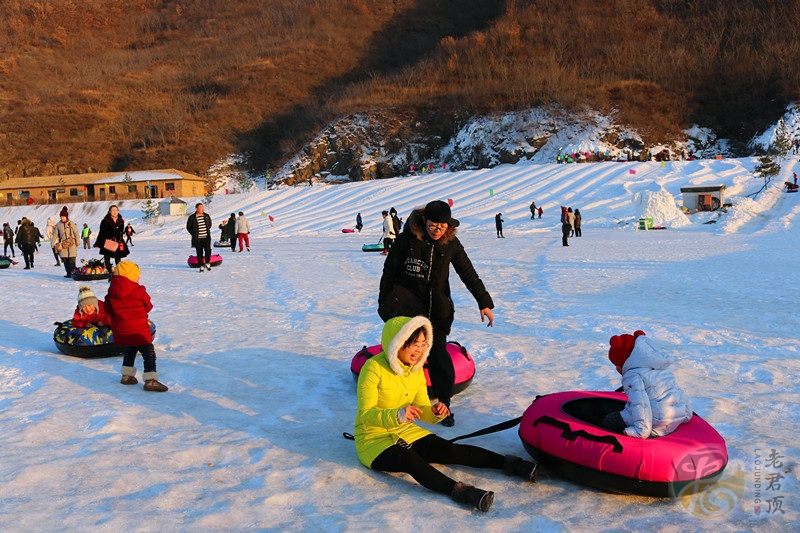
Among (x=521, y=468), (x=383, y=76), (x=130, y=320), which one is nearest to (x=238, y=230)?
(x=130, y=320)

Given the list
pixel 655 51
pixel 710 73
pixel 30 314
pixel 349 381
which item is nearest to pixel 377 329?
pixel 349 381

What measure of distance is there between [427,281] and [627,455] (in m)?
1.87

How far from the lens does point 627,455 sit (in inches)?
133

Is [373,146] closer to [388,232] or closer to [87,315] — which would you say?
[388,232]

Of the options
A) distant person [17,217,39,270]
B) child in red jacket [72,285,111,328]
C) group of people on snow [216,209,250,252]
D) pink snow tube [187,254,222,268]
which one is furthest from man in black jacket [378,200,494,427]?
group of people on snow [216,209,250,252]

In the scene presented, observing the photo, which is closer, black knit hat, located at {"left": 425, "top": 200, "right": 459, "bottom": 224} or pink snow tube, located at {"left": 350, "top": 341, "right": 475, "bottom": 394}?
black knit hat, located at {"left": 425, "top": 200, "right": 459, "bottom": 224}

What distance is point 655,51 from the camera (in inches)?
2724

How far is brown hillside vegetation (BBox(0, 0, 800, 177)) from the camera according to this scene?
203ft

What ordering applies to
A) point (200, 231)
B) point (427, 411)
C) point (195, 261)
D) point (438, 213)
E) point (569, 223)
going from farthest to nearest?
1. point (569, 223)
2. point (195, 261)
3. point (200, 231)
4. point (438, 213)
5. point (427, 411)

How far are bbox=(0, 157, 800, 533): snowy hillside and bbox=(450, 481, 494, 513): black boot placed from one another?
0.20 feet

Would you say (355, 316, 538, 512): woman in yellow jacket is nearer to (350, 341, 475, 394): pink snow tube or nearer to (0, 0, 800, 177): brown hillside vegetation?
(350, 341, 475, 394): pink snow tube

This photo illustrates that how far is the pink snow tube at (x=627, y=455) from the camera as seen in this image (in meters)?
3.34

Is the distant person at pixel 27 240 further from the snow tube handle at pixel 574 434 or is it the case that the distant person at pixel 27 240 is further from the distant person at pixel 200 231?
the snow tube handle at pixel 574 434

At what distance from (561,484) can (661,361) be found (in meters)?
0.89
